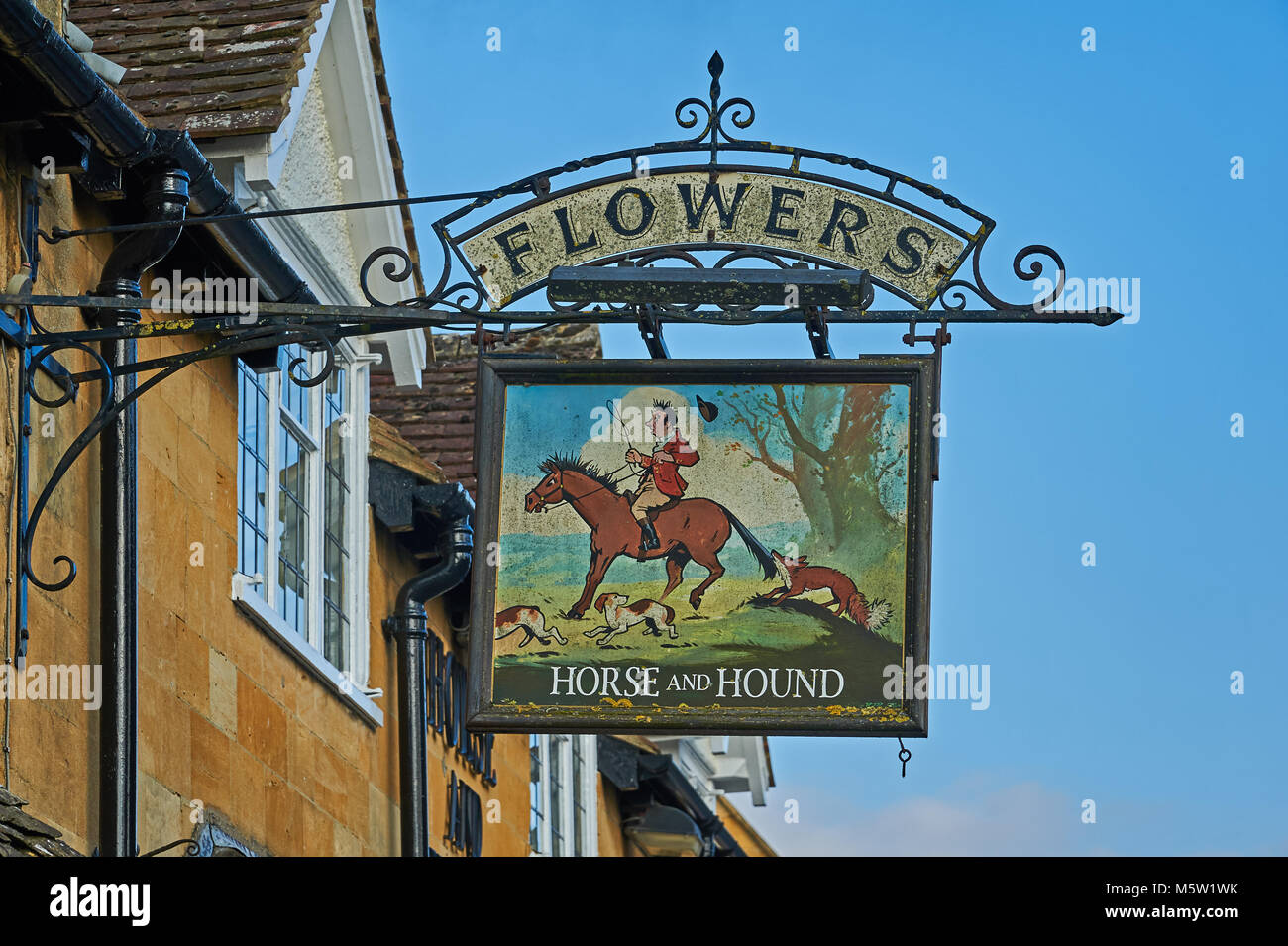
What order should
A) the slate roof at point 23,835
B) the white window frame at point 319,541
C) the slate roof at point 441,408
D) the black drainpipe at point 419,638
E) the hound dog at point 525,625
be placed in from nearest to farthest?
the slate roof at point 23,835 < the hound dog at point 525,625 < the white window frame at point 319,541 < the black drainpipe at point 419,638 < the slate roof at point 441,408

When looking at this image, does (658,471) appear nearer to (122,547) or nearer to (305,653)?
(122,547)

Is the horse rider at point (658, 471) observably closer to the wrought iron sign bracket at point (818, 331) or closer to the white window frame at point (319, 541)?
the wrought iron sign bracket at point (818, 331)

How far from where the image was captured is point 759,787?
2584cm

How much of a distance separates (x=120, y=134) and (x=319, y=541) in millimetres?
4096

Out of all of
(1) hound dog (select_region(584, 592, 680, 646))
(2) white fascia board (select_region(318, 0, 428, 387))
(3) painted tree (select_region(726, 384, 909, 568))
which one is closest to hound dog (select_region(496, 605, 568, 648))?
(1) hound dog (select_region(584, 592, 680, 646))

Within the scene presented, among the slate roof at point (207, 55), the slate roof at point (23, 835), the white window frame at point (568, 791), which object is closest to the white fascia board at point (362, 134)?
the slate roof at point (207, 55)

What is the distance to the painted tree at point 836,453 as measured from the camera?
9.73 metres

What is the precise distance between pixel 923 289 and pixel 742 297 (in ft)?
2.80

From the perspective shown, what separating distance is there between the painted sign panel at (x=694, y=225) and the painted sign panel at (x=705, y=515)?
45 centimetres

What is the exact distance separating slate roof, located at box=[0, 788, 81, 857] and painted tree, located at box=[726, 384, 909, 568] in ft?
10.6

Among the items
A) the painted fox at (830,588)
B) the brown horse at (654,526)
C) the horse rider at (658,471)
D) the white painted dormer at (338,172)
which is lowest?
the painted fox at (830,588)

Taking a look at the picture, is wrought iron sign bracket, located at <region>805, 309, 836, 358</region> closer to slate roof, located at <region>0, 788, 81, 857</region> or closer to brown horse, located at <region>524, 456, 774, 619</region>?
brown horse, located at <region>524, 456, 774, 619</region>

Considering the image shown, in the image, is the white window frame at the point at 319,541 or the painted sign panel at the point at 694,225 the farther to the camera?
the white window frame at the point at 319,541

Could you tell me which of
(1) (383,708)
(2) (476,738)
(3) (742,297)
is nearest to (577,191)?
(3) (742,297)
